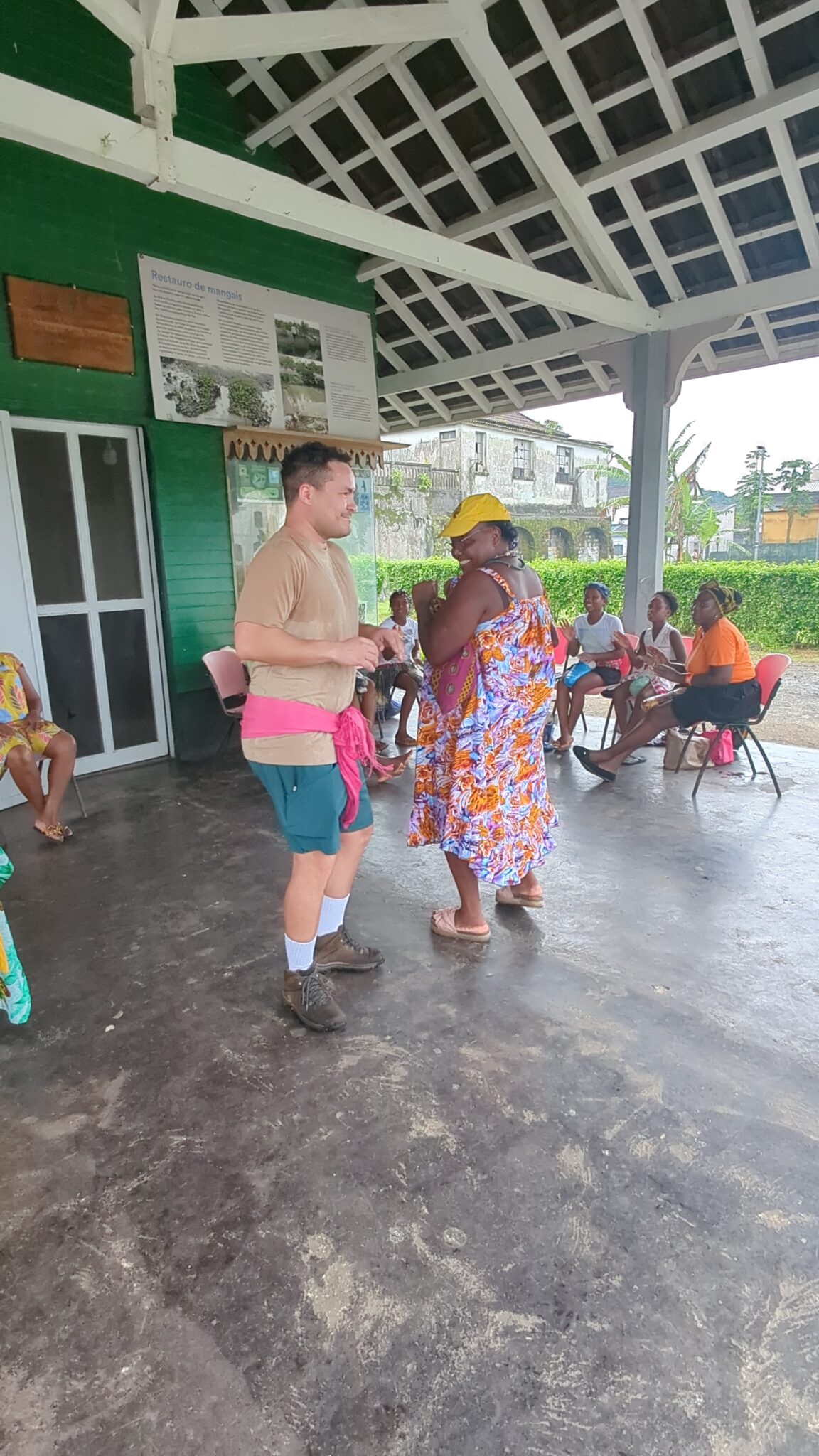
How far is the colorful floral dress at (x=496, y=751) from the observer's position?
2.82 meters

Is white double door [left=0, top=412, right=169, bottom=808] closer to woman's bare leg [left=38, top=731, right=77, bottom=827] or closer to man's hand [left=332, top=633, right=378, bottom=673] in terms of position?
woman's bare leg [left=38, top=731, right=77, bottom=827]

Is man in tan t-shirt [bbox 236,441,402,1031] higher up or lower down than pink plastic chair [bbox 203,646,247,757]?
higher up

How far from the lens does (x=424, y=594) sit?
2.86 meters

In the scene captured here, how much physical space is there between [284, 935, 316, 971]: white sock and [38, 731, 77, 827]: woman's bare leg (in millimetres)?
2408

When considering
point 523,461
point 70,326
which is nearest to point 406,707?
point 70,326

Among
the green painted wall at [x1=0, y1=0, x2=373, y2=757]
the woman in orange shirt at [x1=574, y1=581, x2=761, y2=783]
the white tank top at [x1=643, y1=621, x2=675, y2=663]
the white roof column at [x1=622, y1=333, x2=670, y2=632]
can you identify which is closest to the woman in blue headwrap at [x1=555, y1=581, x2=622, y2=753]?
the white tank top at [x1=643, y1=621, x2=675, y2=663]

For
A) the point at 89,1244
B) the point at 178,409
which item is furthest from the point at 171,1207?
the point at 178,409

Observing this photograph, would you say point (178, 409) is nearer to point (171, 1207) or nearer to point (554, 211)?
point (554, 211)

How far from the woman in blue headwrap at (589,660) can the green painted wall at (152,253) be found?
2692 millimetres

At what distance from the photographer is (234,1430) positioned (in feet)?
4.43

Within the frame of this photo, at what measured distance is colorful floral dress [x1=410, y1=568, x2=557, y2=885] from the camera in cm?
282

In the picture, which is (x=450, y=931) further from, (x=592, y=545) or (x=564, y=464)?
(x=564, y=464)

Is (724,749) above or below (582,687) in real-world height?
below

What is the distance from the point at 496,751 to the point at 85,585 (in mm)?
3740
